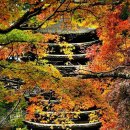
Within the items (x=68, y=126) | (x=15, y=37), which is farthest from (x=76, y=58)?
(x=15, y=37)

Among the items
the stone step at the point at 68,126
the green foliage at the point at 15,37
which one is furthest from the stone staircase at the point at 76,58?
the green foliage at the point at 15,37

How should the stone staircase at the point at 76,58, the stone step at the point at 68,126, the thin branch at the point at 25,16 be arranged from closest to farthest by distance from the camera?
the thin branch at the point at 25,16, the stone step at the point at 68,126, the stone staircase at the point at 76,58

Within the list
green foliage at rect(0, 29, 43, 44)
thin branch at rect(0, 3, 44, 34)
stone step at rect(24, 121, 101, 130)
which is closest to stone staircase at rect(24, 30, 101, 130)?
stone step at rect(24, 121, 101, 130)

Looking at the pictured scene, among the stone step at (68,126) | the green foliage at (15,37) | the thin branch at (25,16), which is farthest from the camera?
the stone step at (68,126)

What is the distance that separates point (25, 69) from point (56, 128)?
9367mm

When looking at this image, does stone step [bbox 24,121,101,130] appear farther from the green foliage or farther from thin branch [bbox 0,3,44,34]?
thin branch [bbox 0,3,44,34]

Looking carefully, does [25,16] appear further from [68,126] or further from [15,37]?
[68,126]

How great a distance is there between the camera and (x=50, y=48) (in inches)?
724

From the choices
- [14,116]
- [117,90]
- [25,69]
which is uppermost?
[25,69]

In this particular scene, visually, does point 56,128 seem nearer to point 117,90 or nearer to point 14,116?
point 117,90

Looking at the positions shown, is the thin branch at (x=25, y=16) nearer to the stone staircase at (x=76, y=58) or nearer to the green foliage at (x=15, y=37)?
the green foliage at (x=15, y=37)

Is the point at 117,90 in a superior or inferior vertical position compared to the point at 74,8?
inferior

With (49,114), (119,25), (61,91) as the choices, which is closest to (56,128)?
(49,114)

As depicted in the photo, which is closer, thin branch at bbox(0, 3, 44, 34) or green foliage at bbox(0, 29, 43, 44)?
thin branch at bbox(0, 3, 44, 34)
